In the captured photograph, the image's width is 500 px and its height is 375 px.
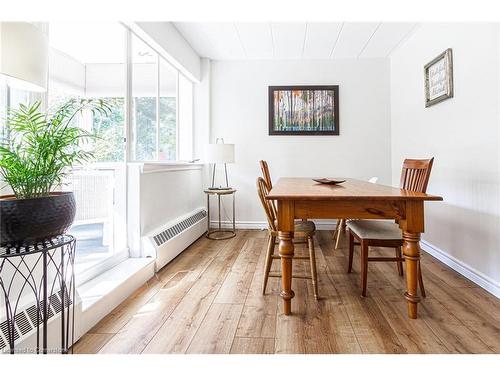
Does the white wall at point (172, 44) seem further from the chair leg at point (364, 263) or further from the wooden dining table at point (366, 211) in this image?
the chair leg at point (364, 263)

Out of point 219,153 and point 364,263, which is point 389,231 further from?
point 219,153

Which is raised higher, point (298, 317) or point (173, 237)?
point (173, 237)

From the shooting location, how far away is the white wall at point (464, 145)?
2100 millimetres

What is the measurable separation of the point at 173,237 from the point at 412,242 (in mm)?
2148

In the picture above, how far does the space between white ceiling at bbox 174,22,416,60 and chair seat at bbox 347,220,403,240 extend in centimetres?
233

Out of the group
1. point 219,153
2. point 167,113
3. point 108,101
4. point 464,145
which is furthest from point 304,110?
point 108,101

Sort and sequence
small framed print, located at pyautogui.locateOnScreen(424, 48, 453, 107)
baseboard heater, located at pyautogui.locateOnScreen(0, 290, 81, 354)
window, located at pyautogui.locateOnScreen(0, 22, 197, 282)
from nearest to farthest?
baseboard heater, located at pyautogui.locateOnScreen(0, 290, 81, 354) < window, located at pyautogui.locateOnScreen(0, 22, 197, 282) < small framed print, located at pyautogui.locateOnScreen(424, 48, 453, 107)

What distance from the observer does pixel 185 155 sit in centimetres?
399

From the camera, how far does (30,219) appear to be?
38.3 inches

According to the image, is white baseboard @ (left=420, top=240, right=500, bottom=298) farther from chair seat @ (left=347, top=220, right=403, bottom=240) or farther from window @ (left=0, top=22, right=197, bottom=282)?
window @ (left=0, top=22, right=197, bottom=282)

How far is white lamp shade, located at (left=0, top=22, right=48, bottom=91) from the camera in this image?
925 mm

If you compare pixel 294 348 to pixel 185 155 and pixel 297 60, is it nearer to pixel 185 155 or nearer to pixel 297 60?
pixel 185 155

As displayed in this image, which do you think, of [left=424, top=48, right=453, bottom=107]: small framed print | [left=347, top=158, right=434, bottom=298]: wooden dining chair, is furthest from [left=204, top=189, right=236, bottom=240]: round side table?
[left=424, top=48, right=453, bottom=107]: small framed print
